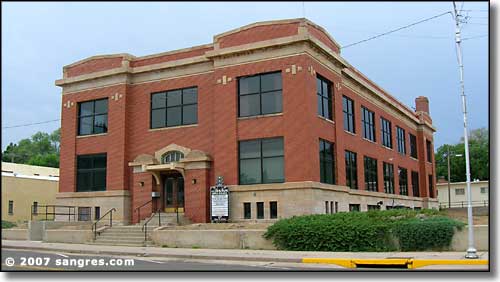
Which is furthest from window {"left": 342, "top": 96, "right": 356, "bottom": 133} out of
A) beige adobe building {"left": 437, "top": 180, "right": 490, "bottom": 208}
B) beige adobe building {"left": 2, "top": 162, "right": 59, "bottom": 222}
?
beige adobe building {"left": 437, "top": 180, "right": 490, "bottom": 208}

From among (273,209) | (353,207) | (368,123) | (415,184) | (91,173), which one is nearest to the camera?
(273,209)

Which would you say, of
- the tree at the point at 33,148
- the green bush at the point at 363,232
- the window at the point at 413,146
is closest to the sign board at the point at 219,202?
the green bush at the point at 363,232

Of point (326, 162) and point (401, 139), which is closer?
point (326, 162)

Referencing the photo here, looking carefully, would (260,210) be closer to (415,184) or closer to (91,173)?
(91,173)

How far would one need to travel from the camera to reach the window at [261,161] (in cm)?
2936

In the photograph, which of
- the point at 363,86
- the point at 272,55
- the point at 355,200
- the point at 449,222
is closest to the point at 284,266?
the point at 449,222

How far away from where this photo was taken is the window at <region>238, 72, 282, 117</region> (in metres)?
30.0

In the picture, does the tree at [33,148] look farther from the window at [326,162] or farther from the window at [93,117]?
the window at [326,162]

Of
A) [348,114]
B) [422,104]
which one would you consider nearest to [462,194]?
[422,104]

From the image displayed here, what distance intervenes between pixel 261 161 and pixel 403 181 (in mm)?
24055

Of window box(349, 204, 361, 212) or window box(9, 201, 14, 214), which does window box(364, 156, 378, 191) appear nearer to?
window box(349, 204, 361, 212)

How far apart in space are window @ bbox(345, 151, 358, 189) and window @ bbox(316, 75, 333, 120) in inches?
163

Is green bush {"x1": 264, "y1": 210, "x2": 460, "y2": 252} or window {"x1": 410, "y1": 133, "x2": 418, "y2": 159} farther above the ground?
window {"x1": 410, "y1": 133, "x2": 418, "y2": 159}

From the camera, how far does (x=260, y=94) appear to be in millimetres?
30484
